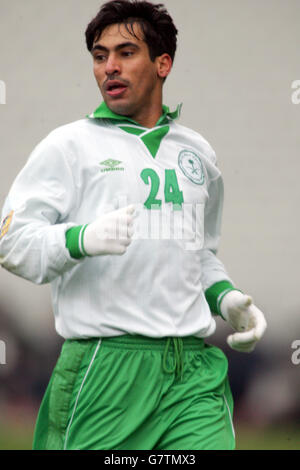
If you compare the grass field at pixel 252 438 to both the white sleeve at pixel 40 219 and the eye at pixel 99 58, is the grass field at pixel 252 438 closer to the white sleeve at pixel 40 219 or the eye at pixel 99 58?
the white sleeve at pixel 40 219

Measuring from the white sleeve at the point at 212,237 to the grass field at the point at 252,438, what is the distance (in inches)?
65.1

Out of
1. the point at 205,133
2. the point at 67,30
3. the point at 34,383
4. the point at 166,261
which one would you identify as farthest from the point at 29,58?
the point at 166,261

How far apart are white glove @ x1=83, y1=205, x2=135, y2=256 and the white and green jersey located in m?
0.06

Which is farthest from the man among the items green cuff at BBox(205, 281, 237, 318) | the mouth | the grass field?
the grass field

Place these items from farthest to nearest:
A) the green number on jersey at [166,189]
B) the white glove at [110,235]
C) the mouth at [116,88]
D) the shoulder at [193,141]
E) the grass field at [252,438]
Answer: the grass field at [252,438] → the shoulder at [193,141] → the mouth at [116,88] → the green number on jersey at [166,189] → the white glove at [110,235]

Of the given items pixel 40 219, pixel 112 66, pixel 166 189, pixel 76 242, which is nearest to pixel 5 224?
pixel 40 219

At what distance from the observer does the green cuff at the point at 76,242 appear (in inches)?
80.1

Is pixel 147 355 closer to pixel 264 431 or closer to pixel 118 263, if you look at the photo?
pixel 118 263

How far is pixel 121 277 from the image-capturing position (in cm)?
216

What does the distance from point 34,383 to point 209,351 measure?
1.82 m

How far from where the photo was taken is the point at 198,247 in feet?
7.61

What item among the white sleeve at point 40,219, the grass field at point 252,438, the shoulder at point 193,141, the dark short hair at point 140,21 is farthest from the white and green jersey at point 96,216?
the grass field at point 252,438

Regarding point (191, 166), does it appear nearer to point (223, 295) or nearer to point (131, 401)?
point (223, 295)

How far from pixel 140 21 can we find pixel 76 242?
0.73 meters
